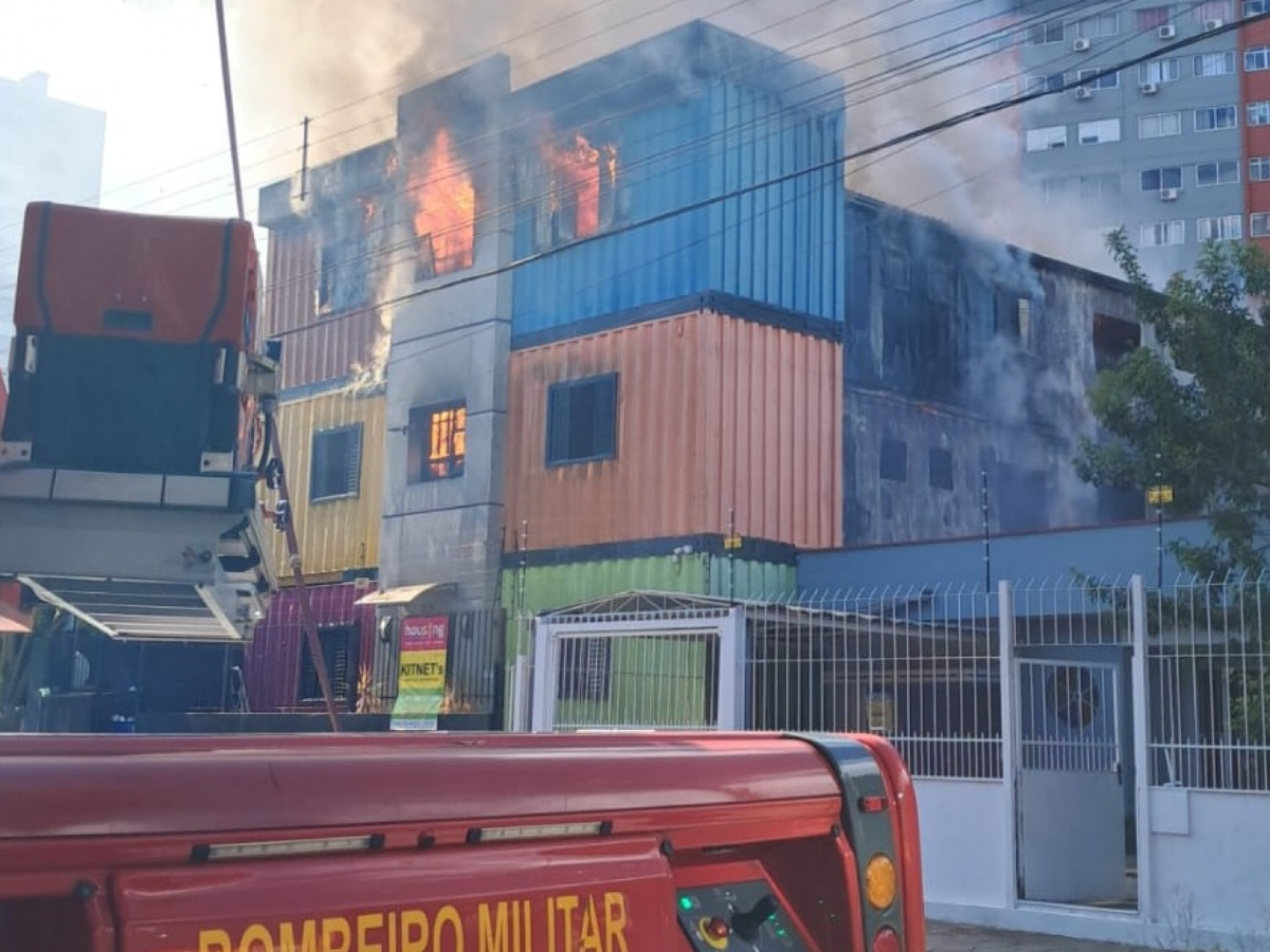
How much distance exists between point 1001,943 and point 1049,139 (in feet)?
157

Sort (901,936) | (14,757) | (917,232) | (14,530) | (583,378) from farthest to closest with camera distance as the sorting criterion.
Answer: (917,232), (583,378), (14,530), (901,936), (14,757)

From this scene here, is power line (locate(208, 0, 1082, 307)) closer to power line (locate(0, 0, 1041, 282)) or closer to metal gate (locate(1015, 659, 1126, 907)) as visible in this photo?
power line (locate(0, 0, 1041, 282))

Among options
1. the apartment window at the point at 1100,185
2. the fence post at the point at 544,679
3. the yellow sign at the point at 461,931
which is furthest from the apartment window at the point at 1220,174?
the yellow sign at the point at 461,931

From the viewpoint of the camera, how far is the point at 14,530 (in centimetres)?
550

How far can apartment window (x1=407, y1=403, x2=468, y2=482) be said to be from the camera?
67.9 ft

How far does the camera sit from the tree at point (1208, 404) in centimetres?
1301

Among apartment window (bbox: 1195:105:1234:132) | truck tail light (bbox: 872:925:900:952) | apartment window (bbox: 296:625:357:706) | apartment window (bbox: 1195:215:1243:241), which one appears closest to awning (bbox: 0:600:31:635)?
truck tail light (bbox: 872:925:900:952)

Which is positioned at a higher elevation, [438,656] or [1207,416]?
[1207,416]

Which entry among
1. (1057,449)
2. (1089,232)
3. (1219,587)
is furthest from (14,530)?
(1089,232)

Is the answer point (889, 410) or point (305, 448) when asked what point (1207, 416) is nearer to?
point (889, 410)

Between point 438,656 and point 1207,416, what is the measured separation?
8522 millimetres

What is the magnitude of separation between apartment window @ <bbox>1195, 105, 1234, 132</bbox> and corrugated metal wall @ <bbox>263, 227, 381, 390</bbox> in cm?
3687

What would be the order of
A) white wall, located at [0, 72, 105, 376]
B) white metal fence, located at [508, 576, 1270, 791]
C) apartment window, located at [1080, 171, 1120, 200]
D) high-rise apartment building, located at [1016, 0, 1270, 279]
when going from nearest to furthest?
1. white metal fence, located at [508, 576, 1270, 791]
2. high-rise apartment building, located at [1016, 0, 1270, 279]
3. apartment window, located at [1080, 171, 1120, 200]
4. white wall, located at [0, 72, 105, 376]

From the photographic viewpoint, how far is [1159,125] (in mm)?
52031
